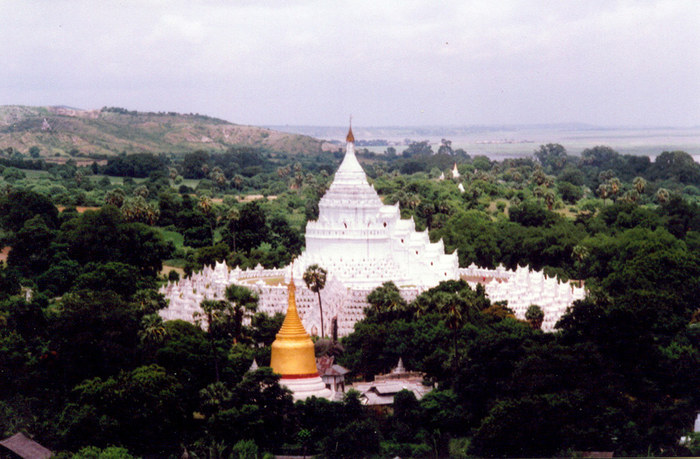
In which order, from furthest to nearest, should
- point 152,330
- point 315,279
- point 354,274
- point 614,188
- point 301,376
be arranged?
point 614,188, point 354,274, point 315,279, point 152,330, point 301,376

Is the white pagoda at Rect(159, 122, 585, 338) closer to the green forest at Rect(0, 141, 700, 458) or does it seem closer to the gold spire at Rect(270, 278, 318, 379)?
the green forest at Rect(0, 141, 700, 458)

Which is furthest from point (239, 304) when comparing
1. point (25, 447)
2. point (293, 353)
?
point (25, 447)

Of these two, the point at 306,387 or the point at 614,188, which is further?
the point at 614,188

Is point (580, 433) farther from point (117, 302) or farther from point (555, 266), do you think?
point (555, 266)

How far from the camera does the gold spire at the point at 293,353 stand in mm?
60750

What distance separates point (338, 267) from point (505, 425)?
85.4 ft

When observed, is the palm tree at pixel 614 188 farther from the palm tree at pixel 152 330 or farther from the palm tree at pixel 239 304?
the palm tree at pixel 152 330

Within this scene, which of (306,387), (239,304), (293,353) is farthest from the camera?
(239,304)

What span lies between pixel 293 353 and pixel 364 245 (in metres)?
22.2

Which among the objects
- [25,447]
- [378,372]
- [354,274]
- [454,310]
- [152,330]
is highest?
[454,310]

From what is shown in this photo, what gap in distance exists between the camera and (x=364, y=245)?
3250 inches

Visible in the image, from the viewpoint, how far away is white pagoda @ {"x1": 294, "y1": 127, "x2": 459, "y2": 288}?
79125 mm

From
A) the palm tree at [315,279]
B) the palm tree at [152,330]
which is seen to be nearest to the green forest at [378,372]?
the palm tree at [152,330]

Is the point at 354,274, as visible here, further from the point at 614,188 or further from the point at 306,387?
the point at 614,188
